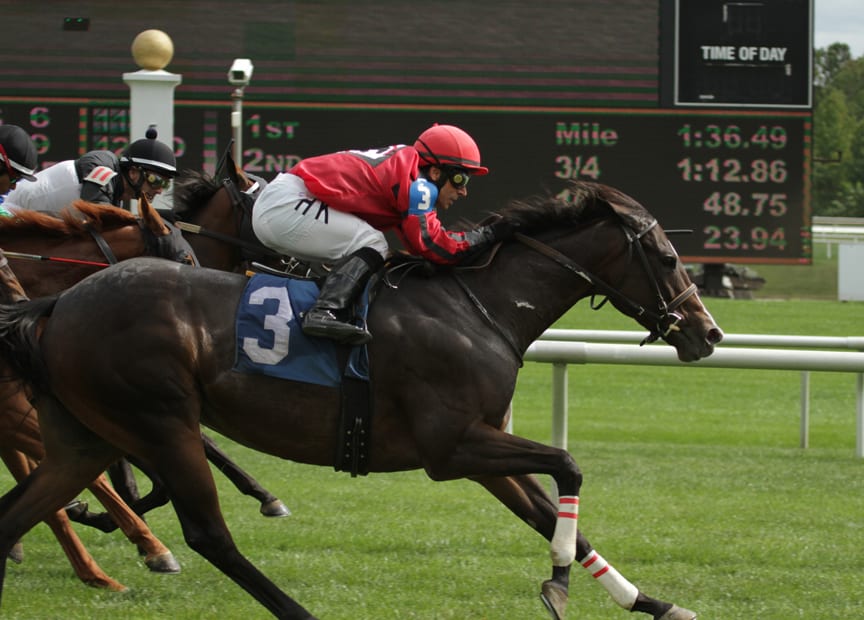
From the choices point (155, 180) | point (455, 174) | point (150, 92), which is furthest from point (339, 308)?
point (150, 92)

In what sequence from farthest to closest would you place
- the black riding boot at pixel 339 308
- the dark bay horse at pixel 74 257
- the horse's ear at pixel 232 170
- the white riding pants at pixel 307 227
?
the horse's ear at pixel 232 170, the dark bay horse at pixel 74 257, the white riding pants at pixel 307 227, the black riding boot at pixel 339 308

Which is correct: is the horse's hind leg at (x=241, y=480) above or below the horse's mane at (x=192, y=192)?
below

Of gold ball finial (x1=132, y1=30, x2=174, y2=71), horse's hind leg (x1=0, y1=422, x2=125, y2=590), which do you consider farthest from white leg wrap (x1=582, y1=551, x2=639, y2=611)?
gold ball finial (x1=132, y1=30, x2=174, y2=71)

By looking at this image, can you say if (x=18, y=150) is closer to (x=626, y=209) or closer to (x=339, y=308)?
(x=339, y=308)

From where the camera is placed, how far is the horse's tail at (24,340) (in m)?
4.01

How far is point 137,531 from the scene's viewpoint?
4.81 meters

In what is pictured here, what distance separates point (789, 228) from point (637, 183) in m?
1.96

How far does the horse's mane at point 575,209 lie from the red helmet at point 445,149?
0.19 m

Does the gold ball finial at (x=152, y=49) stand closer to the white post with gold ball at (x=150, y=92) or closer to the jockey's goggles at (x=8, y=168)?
the white post with gold ball at (x=150, y=92)

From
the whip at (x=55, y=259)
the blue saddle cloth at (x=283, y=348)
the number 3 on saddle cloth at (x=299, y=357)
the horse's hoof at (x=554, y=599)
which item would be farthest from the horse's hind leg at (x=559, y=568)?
the whip at (x=55, y=259)

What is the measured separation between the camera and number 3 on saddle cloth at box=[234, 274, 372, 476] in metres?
4.00

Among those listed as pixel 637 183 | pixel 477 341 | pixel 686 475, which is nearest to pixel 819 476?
pixel 686 475

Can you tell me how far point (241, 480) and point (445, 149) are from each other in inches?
70.3

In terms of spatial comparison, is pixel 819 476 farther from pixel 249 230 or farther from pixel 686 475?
pixel 249 230
